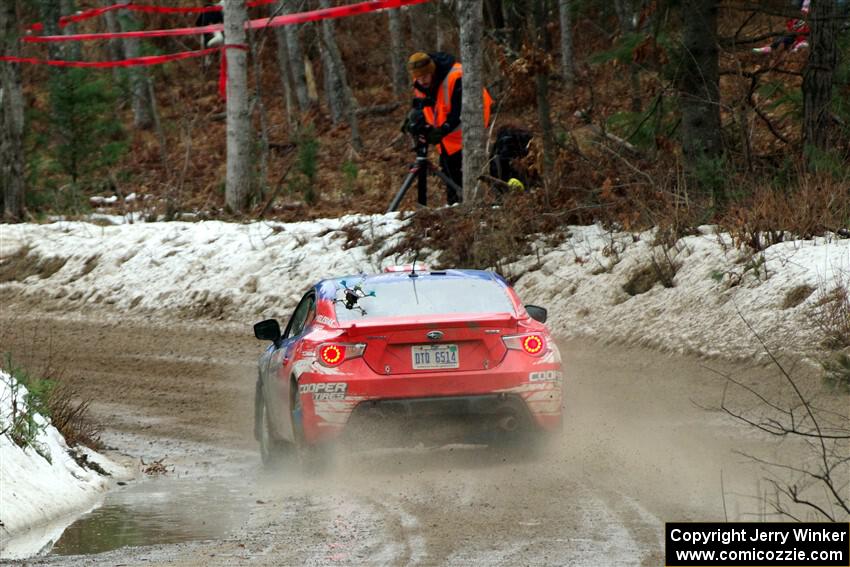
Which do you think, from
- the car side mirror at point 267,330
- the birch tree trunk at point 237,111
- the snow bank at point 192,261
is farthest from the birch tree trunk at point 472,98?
the car side mirror at point 267,330

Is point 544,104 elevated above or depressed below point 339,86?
above

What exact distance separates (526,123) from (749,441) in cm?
2244

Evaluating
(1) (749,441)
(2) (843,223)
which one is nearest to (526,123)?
(2) (843,223)

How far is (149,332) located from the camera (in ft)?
65.6

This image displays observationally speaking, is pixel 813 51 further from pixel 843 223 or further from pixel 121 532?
pixel 121 532

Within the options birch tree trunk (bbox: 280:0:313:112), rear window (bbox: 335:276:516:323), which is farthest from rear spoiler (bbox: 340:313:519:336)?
birch tree trunk (bbox: 280:0:313:112)

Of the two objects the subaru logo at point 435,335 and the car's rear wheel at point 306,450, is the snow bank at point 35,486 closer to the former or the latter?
the car's rear wheel at point 306,450

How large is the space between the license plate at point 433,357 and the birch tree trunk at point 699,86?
330 inches

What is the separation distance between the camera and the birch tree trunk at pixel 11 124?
27031mm

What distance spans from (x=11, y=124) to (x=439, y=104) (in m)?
10.3

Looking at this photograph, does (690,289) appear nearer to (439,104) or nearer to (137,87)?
(439,104)

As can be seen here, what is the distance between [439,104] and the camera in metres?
20.7

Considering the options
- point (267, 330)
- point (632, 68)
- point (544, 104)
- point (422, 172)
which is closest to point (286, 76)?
point (632, 68)

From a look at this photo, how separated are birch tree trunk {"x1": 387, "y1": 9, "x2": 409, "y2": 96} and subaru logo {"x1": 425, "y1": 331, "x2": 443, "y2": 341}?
2917 cm
